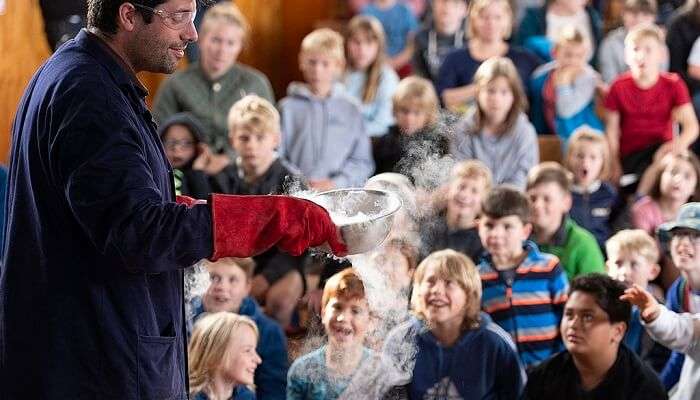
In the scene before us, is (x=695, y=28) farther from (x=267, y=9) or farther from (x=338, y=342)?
(x=338, y=342)

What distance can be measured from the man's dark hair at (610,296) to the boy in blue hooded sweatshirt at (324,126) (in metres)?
1.88

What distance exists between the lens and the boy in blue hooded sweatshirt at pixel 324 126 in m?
5.64

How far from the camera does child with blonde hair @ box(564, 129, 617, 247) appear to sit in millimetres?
5309

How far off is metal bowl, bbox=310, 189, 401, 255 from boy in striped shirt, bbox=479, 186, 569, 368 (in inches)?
66.6

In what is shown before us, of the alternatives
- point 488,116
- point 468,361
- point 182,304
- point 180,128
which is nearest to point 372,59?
point 488,116

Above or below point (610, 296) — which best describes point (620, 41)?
above

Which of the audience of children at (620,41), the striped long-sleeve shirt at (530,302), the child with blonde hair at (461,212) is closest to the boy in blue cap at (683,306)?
the striped long-sleeve shirt at (530,302)

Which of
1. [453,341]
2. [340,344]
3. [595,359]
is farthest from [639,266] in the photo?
[340,344]

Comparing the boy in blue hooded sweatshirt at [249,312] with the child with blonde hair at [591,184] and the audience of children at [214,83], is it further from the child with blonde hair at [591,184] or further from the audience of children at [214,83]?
the child with blonde hair at [591,184]

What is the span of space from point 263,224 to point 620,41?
452 centimetres

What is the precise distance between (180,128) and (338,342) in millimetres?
1855

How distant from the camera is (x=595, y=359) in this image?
12.3 ft

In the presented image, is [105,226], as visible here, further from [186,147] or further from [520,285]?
[186,147]

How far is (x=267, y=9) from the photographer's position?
23.2ft
